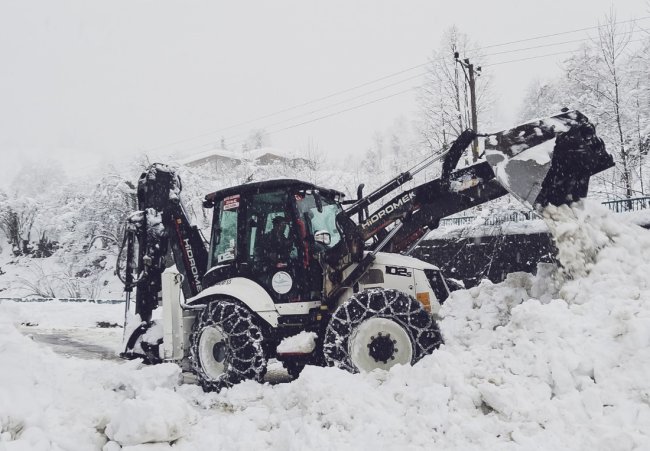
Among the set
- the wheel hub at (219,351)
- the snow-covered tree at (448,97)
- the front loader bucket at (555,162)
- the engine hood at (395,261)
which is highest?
the snow-covered tree at (448,97)

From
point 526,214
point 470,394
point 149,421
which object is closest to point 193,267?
point 149,421

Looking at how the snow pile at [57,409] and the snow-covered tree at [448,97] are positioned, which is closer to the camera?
the snow pile at [57,409]

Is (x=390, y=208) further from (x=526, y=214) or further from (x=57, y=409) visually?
(x=526, y=214)

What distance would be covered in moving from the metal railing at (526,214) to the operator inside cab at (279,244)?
10004 millimetres

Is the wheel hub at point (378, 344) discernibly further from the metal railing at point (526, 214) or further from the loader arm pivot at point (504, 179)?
the metal railing at point (526, 214)

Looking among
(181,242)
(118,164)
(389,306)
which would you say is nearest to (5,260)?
(118,164)

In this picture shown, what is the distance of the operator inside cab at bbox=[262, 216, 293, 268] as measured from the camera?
575 cm

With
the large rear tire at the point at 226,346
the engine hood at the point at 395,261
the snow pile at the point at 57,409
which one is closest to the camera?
the snow pile at the point at 57,409

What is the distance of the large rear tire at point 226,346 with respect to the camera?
544 cm

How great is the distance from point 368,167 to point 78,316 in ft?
193

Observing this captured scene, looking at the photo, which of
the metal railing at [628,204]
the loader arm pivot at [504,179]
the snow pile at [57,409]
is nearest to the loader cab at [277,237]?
the loader arm pivot at [504,179]

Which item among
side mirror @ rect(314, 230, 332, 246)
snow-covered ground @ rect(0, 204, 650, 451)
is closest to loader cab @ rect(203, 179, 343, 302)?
side mirror @ rect(314, 230, 332, 246)

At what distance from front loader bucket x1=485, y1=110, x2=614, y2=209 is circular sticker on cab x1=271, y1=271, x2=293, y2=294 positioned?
2398 millimetres

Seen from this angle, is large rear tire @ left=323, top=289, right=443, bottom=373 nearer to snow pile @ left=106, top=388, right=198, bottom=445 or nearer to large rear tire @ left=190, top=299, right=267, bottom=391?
large rear tire @ left=190, top=299, right=267, bottom=391
